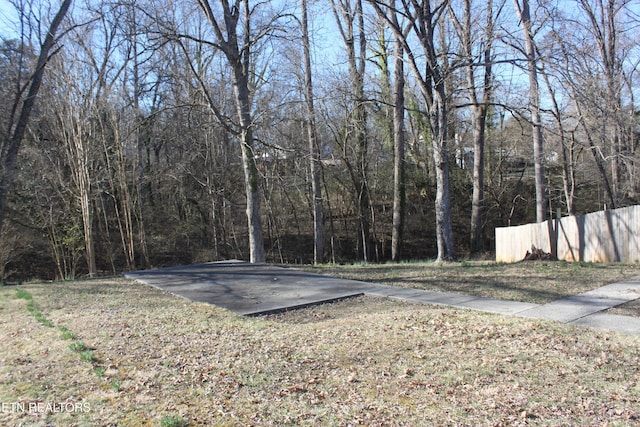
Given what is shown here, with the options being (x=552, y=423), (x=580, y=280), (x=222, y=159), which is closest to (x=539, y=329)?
(x=552, y=423)

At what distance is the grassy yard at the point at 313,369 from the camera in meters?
3.30

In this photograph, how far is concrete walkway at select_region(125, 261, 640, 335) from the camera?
19.6ft

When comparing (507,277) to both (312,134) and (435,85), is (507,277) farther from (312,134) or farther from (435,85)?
(312,134)

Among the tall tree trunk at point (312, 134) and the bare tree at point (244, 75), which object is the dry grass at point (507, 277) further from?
the tall tree trunk at point (312, 134)

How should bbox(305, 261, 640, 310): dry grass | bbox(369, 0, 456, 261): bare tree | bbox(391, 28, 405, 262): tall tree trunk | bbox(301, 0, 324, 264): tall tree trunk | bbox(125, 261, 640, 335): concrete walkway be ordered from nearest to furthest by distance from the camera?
bbox(125, 261, 640, 335): concrete walkway, bbox(305, 261, 640, 310): dry grass, bbox(369, 0, 456, 261): bare tree, bbox(391, 28, 405, 262): tall tree trunk, bbox(301, 0, 324, 264): tall tree trunk

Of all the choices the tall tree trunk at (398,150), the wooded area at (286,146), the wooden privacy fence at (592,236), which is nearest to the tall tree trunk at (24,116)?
the wooded area at (286,146)

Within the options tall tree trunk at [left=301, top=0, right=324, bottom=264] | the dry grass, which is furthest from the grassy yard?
tall tree trunk at [left=301, top=0, right=324, bottom=264]

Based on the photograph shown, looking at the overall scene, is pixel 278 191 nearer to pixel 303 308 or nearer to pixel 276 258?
pixel 276 258

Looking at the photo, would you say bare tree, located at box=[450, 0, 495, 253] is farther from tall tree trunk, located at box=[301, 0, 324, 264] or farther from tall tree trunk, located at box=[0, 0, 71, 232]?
tall tree trunk, located at box=[0, 0, 71, 232]

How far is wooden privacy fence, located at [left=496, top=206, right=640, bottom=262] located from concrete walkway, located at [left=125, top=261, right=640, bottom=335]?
14.8ft

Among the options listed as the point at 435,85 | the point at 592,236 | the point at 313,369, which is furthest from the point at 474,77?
the point at 313,369

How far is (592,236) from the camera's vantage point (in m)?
12.8

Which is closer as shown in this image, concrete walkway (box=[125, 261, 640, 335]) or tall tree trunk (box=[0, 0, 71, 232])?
concrete walkway (box=[125, 261, 640, 335])

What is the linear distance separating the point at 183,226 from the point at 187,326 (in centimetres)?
1958
